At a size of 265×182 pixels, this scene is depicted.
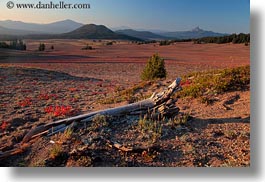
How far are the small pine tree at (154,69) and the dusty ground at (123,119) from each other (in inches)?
7.5

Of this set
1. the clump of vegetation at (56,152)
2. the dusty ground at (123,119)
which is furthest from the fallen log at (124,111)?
the clump of vegetation at (56,152)

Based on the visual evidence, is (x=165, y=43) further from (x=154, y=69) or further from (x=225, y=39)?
(x=154, y=69)

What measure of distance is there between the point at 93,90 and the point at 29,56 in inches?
109

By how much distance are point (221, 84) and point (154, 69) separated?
2652 mm

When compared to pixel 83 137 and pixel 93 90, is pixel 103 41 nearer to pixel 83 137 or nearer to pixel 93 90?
pixel 83 137

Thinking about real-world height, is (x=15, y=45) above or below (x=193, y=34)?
below

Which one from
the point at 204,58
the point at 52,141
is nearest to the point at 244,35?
the point at 204,58

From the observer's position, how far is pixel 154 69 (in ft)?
35.9

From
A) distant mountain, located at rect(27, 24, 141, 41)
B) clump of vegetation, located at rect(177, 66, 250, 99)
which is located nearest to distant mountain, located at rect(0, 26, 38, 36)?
distant mountain, located at rect(27, 24, 141, 41)

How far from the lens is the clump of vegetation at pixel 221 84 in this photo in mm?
8469

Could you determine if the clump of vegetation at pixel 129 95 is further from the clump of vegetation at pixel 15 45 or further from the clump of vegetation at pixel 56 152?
the clump of vegetation at pixel 56 152

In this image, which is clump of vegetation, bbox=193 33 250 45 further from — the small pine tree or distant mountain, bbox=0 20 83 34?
distant mountain, bbox=0 20 83 34

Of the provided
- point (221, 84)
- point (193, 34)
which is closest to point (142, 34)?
point (193, 34)

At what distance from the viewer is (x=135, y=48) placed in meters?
8.46
